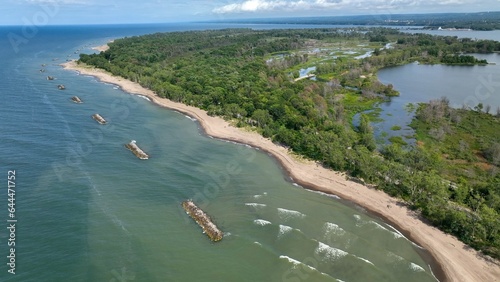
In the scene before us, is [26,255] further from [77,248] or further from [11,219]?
[11,219]

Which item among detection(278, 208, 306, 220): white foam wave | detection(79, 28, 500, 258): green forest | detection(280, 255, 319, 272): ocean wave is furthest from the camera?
detection(79, 28, 500, 258): green forest

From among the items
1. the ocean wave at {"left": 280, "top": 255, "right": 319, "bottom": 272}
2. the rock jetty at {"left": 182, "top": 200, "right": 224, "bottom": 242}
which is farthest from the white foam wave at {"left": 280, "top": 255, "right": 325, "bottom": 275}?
the rock jetty at {"left": 182, "top": 200, "right": 224, "bottom": 242}

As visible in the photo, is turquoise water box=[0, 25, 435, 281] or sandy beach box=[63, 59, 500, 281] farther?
sandy beach box=[63, 59, 500, 281]

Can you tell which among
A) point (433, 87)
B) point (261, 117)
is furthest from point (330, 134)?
point (433, 87)

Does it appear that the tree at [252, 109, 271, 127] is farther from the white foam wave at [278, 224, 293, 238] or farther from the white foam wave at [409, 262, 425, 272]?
the white foam wave at [409, 262, 425, 272]

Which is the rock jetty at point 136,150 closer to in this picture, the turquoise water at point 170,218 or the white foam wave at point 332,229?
the turquoise water at point 170,218

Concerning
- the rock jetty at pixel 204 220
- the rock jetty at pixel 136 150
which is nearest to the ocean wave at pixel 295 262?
the rock jetty at pixel 204 220

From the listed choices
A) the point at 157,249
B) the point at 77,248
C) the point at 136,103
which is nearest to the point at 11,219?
the point at 77,248
